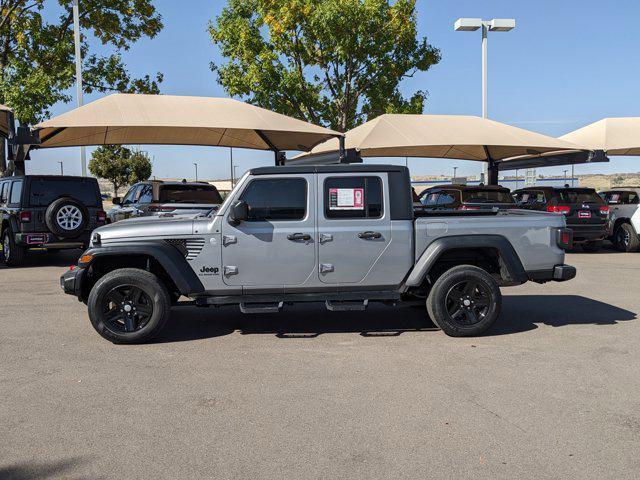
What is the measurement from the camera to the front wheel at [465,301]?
5984 mm

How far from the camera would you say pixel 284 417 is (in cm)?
390

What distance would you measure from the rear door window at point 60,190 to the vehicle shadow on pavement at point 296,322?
5.35 m

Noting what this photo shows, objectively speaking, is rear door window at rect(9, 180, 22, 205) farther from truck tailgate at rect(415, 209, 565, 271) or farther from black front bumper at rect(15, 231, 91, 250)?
truck tailgate at rect(415, 209, 565, 271)

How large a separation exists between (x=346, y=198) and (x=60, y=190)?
790cm

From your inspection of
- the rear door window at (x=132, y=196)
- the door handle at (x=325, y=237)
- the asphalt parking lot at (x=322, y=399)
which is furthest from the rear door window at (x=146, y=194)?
the door handle at (x=325, y=237)

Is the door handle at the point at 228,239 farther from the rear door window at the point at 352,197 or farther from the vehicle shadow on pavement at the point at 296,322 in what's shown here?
the vehicle shadow on pavement at the point at 296,322

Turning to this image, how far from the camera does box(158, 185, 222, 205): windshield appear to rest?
12.4 meters

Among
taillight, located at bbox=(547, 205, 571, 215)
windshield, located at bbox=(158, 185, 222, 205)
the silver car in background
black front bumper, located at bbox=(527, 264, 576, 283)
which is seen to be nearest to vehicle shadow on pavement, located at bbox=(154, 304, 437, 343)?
black front bumper, located at bbox=(527, 264, 576, 283)

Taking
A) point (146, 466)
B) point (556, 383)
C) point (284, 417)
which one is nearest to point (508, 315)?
point (556, 383)

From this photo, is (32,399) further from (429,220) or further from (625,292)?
(625,292)

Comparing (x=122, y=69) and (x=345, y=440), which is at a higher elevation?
(x=122, y=69)

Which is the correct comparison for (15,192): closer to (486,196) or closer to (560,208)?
(486,196)

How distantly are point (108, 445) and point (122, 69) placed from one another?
1935cm

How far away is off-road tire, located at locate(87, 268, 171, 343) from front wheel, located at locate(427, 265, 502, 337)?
2.77 meters
